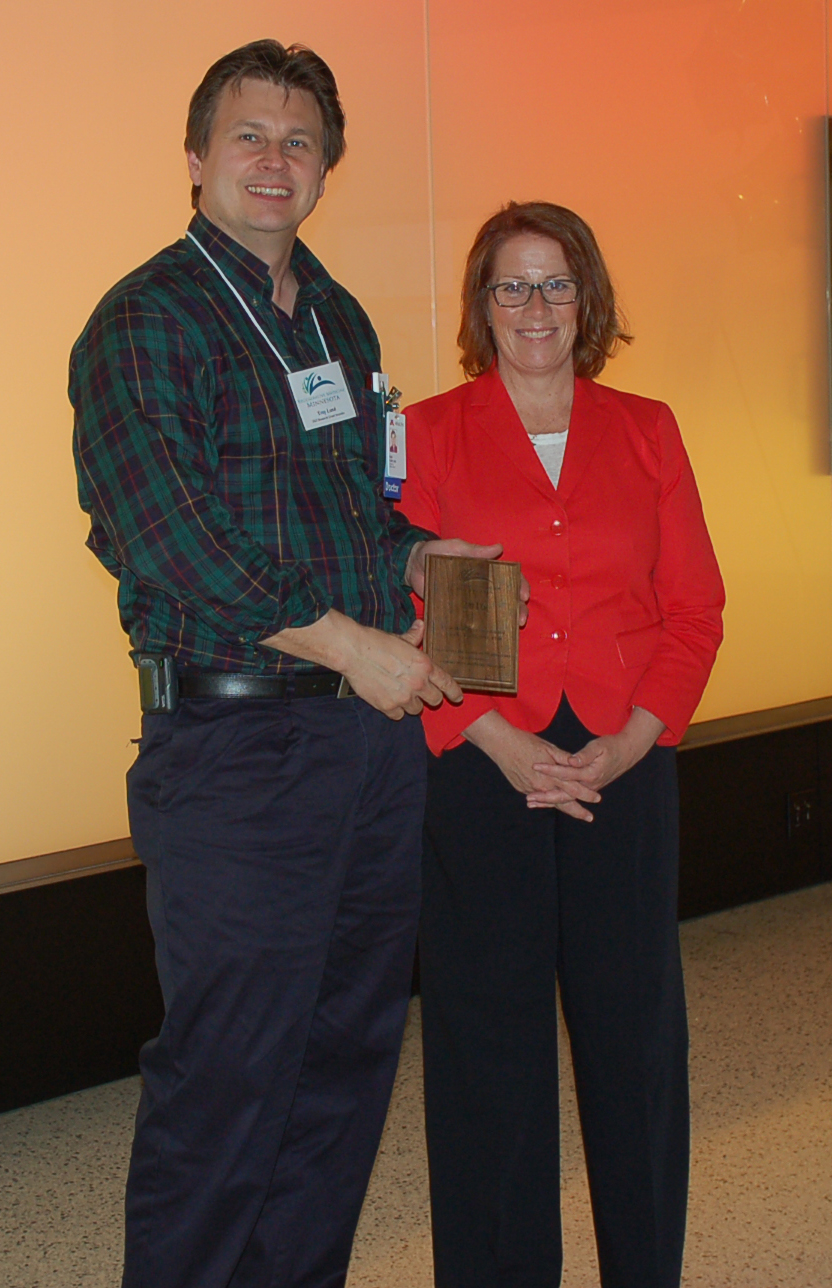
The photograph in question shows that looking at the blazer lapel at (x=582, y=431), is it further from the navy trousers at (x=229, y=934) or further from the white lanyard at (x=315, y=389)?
the navy trousers at (x=229, y=934)

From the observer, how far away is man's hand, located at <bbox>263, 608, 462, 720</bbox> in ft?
5.74

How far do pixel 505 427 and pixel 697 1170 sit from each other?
1687 mm

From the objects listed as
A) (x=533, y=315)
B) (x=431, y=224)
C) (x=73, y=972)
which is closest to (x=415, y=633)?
(x=533, y=315)

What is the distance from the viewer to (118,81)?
3209 millimetres

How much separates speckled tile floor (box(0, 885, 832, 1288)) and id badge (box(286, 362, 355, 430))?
1604 mm

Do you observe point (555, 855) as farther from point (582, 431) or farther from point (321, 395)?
point (321, 395)

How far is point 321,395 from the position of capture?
6.17ft

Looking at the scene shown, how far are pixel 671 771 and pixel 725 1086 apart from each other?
1.37 meters

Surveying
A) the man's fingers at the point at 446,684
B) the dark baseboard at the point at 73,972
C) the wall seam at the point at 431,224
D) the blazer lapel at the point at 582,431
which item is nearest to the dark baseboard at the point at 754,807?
the wall seam at the point at 431,224

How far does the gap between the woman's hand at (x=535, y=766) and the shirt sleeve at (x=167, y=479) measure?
41cm

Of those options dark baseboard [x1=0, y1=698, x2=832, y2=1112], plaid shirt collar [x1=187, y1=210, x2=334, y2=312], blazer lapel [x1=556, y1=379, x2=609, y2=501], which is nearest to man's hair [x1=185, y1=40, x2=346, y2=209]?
plaid shirt collar [x1=187, y1=210, x2=334, y2=312]

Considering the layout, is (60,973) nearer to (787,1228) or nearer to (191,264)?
(787,1228)

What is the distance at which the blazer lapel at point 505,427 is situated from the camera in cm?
210

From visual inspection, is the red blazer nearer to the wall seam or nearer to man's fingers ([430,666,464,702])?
man's fingers ([430,666,464,702])
